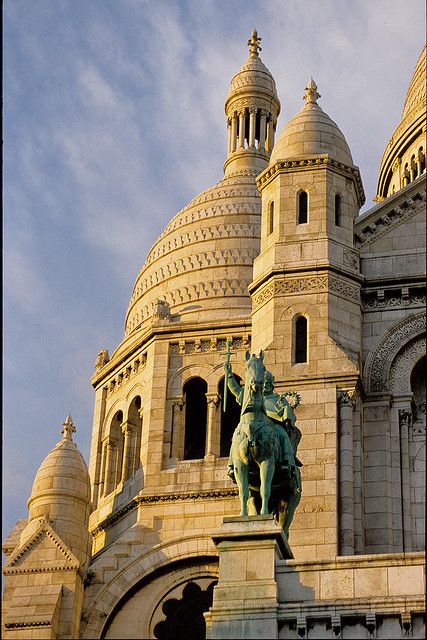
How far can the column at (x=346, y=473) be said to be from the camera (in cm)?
3653

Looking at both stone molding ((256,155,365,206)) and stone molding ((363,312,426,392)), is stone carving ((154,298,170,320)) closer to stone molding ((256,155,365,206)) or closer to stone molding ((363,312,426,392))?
stone molding ((256,155,365,206))

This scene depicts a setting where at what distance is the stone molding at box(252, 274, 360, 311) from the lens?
39.8 metres

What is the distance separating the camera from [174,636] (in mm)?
44406

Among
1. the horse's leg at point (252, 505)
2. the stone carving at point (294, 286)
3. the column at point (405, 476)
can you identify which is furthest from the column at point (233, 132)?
the horse's leg at point (252, 505)

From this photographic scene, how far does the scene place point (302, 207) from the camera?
41781 mm

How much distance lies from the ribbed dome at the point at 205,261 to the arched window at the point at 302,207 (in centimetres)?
926

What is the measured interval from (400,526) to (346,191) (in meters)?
8.25

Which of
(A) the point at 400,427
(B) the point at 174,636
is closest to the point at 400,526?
(A) the point at 400,427

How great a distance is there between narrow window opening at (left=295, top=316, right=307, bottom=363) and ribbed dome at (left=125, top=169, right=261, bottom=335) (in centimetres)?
1090

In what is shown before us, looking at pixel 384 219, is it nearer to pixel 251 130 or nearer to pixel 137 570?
pixel 137 570

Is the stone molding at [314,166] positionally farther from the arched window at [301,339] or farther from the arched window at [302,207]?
the arched window at [301,339]

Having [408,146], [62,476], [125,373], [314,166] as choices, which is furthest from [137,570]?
[408,146]

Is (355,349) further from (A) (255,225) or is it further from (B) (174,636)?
(A) (255,225)

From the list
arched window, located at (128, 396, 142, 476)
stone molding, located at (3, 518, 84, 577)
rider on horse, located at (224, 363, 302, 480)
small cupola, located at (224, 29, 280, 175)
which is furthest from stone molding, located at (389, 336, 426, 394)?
small cupola, located at (224, 29, 280, 175)
